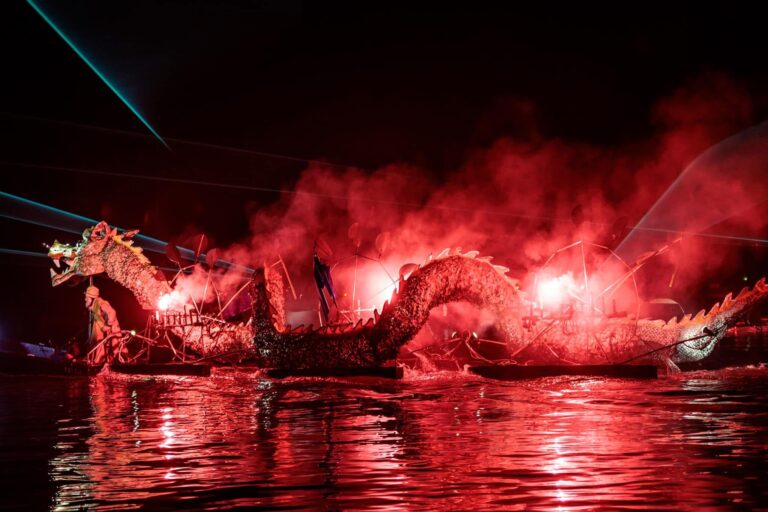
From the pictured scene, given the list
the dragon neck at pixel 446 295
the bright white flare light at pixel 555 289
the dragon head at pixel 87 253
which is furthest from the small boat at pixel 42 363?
the bright white flare light at pixel 555 289

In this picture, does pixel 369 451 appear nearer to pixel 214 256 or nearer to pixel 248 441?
pixel 248 441

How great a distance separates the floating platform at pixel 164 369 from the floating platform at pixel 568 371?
687cm

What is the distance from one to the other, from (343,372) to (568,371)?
14.3 ft

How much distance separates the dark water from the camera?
16.0ft

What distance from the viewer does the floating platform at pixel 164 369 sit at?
1714cm

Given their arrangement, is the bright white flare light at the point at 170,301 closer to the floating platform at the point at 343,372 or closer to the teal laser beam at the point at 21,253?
the floating platform at the point at 343,372

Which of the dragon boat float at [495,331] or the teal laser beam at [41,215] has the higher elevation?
the teal laser beam at [41,215]

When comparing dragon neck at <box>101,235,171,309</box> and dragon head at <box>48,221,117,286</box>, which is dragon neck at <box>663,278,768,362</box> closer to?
dragon neck at <box>101,235,171,309</box>

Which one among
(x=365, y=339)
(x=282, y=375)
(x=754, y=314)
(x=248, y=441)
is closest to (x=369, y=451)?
(x=248, y=441)

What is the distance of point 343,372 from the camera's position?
47.5 ft

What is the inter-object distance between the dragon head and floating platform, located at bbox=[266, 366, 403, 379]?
7.11 meters

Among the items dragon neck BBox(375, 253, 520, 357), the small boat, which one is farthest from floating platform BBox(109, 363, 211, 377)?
dragon neck BBox(375, 253, 520, 357)

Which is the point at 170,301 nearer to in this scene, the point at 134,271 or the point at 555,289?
the point at 134,271

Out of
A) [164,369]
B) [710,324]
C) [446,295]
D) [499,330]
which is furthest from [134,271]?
[710,324]
